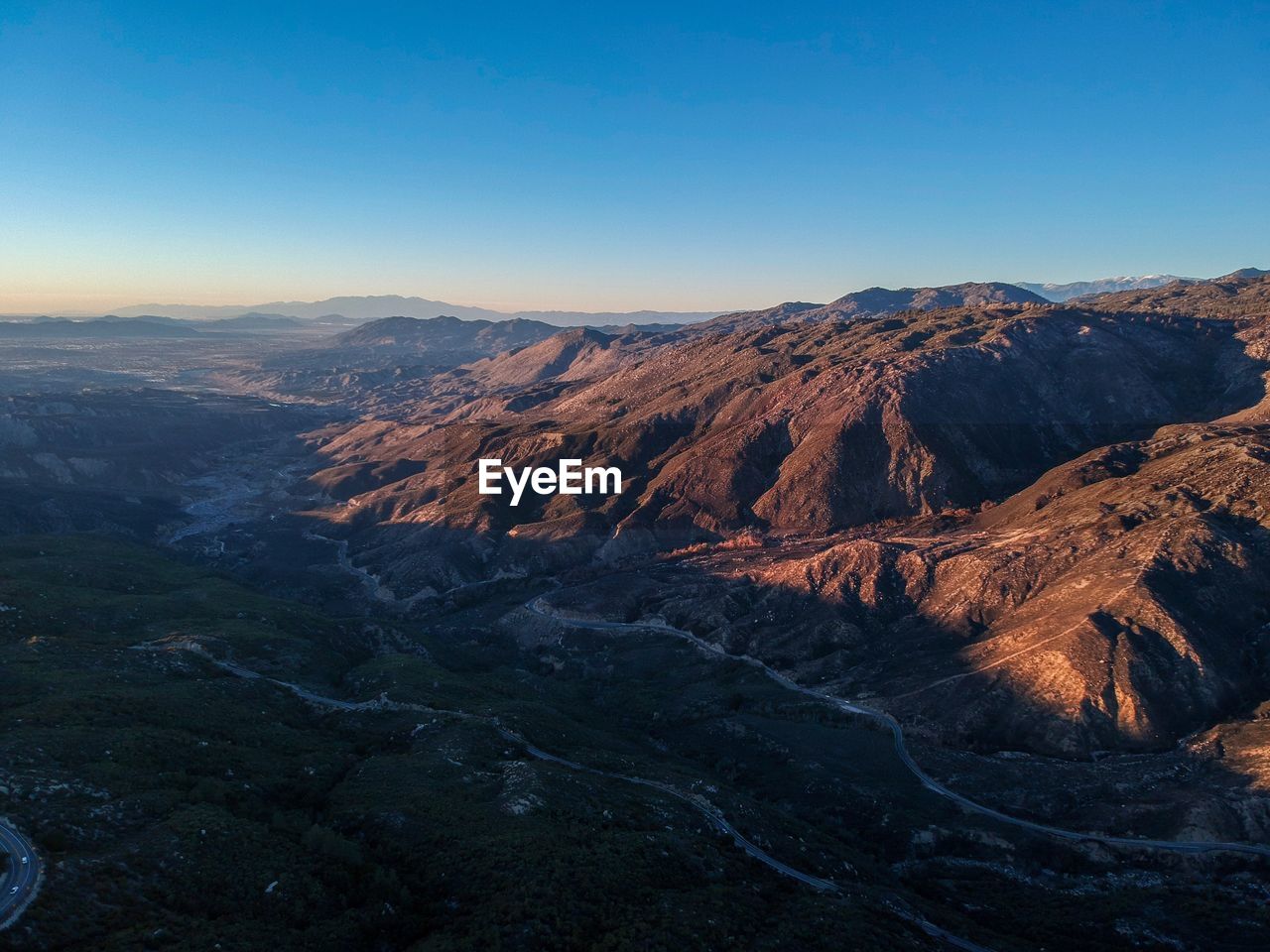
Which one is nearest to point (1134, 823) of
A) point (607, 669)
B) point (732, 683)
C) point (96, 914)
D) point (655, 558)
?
point (732, 683)

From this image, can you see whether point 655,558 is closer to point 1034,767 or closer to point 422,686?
point 422,686

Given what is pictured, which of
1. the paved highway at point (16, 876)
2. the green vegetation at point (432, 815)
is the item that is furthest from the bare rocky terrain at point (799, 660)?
the paved highway at point (16, 876)

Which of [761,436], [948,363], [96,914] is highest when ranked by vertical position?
[948,363]
